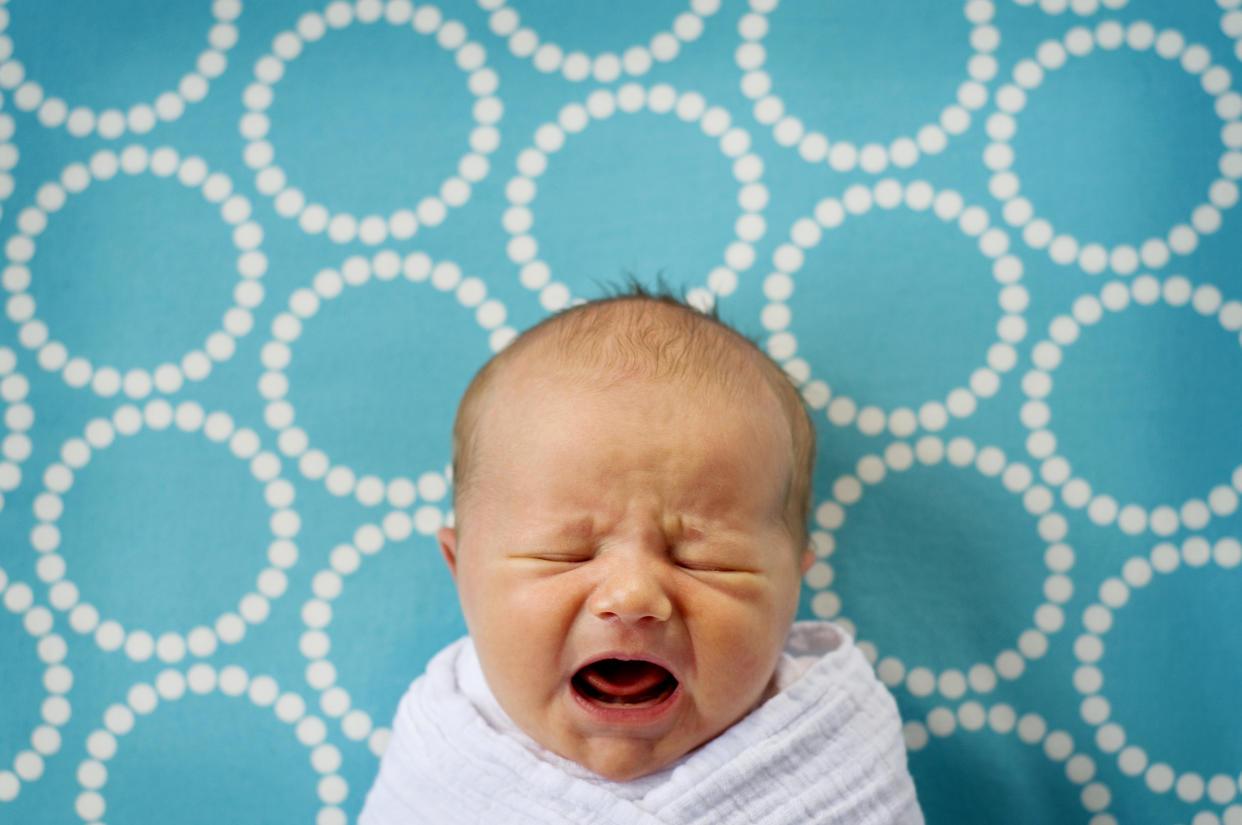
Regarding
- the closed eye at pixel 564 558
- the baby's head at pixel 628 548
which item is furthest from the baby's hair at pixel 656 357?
the closed eye at pixel 564 558

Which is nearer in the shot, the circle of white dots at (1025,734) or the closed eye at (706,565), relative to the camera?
the closed eye at (706,565)

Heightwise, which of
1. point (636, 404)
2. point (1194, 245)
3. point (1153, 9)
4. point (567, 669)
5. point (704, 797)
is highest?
point (1153, 9)

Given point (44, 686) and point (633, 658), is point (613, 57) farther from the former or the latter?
point (44, 686)

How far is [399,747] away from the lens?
3.12ft

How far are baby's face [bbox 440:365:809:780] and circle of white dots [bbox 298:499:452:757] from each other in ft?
0.91

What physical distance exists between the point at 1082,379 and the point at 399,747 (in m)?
0.91

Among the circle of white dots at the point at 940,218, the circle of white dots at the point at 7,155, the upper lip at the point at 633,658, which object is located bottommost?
the upper lip at the point at 633,658

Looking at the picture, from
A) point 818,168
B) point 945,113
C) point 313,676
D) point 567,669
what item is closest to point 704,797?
point 567,669

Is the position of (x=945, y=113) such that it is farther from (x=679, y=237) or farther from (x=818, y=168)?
(x=679, y=237)

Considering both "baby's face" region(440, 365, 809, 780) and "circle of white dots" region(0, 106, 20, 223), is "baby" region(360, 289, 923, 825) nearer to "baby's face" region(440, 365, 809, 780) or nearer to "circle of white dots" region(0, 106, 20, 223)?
"baby's face" region(440, 365, 809, 780)

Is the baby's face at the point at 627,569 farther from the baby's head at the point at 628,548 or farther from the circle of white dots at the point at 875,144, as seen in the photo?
the circle of white dots at the point at 875,144

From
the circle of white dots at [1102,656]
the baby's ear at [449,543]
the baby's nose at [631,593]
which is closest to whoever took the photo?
the baby's nose at [631,593]

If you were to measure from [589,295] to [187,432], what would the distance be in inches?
20.8

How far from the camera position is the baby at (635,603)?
2.69ft
